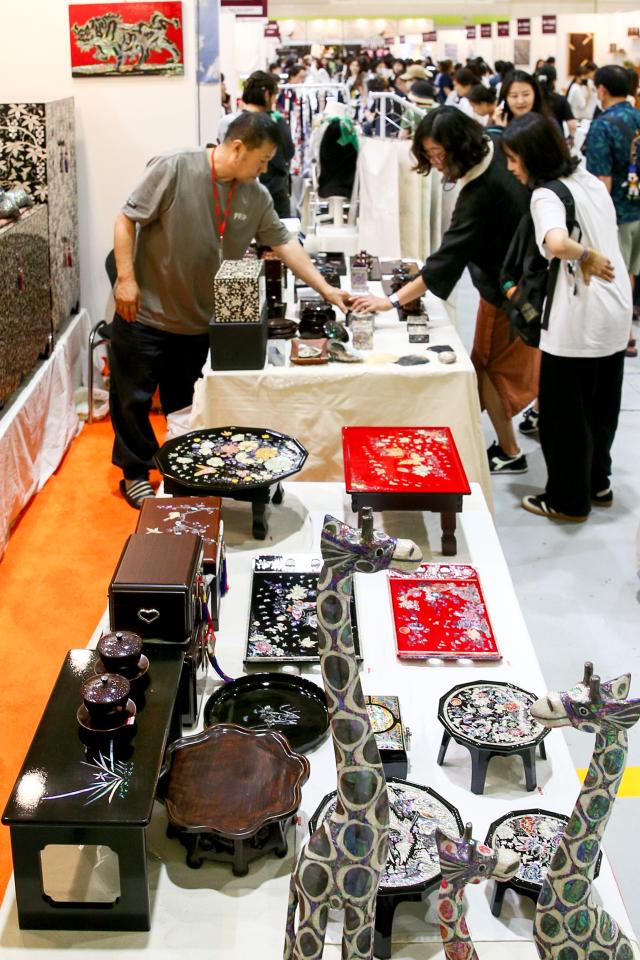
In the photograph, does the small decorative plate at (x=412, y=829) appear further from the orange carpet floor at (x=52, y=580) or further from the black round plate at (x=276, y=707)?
the orange carpet floor at (x=52, y=580)

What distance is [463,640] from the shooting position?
198 cm

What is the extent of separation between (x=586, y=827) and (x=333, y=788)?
1.81ft

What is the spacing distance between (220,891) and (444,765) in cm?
44

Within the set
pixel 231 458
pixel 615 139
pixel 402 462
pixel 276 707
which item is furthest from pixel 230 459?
pixel 615 139

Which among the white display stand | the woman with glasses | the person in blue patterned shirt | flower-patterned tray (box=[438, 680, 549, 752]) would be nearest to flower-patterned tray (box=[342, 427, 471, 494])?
flower-patterned tray (box=[438, 680, 549, 752])

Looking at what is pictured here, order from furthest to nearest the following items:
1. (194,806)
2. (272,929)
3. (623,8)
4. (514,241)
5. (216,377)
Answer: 1. (623,8)
2. (514,241)
3. (216,377)
4. (194,806)
5. (272,929)

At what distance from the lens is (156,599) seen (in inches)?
66.8

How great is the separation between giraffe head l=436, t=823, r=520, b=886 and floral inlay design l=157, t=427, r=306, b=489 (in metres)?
1.36

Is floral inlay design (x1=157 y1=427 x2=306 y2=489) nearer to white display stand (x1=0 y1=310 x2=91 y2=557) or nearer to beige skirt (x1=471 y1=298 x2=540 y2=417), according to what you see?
white display stand (x1=0 y1=310 x2=91 y2=557)

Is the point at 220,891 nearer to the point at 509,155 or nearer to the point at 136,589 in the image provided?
the point at 136,589

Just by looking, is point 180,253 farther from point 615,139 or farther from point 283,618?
point 615,139

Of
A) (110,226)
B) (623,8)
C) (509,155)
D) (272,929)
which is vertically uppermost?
(623,8)

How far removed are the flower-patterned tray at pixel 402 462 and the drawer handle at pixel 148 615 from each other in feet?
2.69

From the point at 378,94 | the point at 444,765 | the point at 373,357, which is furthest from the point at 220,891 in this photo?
the point at 378,94
